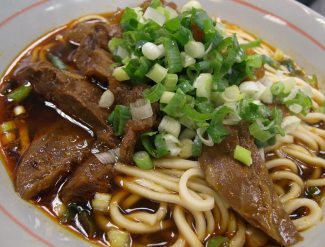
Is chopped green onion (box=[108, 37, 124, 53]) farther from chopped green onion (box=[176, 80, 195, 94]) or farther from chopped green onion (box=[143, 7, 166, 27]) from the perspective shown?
chopped green onion (box=[176, 80, 195, 94])

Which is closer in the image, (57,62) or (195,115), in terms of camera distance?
(195,115)

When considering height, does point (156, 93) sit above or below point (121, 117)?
above

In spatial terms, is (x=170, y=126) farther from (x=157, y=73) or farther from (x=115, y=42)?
(x=115, y=42)

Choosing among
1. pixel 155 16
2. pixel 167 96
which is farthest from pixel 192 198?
pixel 155 16

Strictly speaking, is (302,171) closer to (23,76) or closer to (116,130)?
(116,130)

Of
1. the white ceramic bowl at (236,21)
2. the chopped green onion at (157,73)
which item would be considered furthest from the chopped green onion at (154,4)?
the white ceramic bowl at (236,21)

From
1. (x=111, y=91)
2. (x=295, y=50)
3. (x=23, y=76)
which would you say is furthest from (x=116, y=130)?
(x=295, y=50)

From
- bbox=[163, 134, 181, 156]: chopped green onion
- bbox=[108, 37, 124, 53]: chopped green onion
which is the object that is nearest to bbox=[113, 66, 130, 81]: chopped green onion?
bbox=[108, 37, 124, 53]: chopped green onion
